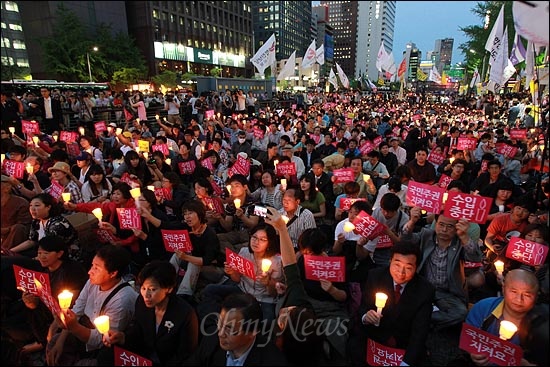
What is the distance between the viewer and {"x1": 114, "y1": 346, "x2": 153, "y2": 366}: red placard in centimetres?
244

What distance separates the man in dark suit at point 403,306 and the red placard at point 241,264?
3.55 feet

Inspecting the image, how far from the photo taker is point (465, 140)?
850cm

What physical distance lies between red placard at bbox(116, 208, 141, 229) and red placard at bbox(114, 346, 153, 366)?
1.80 meters

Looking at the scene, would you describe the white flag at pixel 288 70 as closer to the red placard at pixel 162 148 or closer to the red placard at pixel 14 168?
the red placard at pixel 162 148

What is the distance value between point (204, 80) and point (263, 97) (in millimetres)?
5342

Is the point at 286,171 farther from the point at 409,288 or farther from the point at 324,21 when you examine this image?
the point at 324,21

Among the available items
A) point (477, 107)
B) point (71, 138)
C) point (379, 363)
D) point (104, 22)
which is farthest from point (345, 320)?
point (104, 22)

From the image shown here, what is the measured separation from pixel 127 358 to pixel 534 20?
3216mm

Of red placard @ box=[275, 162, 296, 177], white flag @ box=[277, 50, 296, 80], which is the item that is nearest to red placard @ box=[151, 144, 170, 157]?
red placard @ box=[275, 162, 296, 177]

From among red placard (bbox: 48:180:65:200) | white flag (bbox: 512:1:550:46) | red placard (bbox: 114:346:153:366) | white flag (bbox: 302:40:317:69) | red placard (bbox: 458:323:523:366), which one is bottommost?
red placard (bbox: 114:346:153:366)

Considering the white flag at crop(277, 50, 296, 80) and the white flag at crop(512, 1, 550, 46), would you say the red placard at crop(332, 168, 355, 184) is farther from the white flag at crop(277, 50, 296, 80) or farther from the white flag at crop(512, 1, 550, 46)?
the white flag at crop(277, 50, 296, 80)

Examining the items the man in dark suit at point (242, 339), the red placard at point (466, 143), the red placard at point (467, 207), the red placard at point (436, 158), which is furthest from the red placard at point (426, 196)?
the red placard at point (466, 143)

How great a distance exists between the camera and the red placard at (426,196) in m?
3.88

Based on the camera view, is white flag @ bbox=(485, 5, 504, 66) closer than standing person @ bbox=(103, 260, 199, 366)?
No
